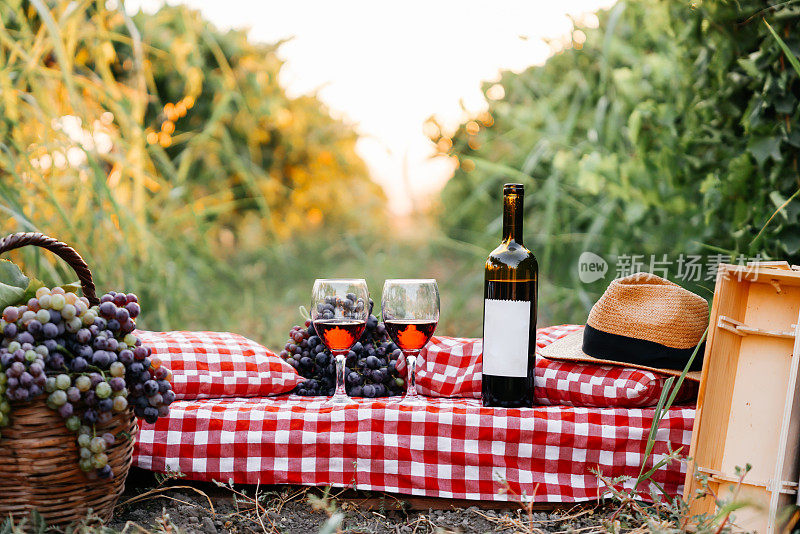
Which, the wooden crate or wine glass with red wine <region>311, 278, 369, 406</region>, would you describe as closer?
the wooden crate

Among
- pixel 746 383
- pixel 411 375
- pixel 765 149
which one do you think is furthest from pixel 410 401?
pixel 765 149

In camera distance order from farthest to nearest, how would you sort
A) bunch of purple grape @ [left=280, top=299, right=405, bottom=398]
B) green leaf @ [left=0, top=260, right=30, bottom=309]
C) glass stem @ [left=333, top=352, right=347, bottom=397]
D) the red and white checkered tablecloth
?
bunch of purple grape @ [left=280, top=299, right=405, bottom=398], glass stem @ [left=333, top=352, right=347, bottom=397], the red and white checkered tablecloth, green leaf @ [left=0, top=260, right=30, bottom=309]

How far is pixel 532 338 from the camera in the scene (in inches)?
53.3

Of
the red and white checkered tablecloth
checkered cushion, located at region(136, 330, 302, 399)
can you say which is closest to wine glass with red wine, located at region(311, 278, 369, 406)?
the red and white checkered tablecloth

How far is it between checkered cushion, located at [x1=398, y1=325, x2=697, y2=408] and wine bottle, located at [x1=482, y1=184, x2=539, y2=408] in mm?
74

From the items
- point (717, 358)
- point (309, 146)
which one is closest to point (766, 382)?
point (717, 358)

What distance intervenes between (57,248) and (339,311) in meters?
0.50

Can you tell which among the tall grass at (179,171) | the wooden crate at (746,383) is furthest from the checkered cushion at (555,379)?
the tall grass at (179,171)

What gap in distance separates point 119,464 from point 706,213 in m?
1.62

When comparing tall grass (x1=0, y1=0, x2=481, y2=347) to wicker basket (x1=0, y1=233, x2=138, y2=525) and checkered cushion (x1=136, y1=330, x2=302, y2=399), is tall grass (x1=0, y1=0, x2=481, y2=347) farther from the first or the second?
wicker basket (x1=0, y1=233, x2=138, y2=525)

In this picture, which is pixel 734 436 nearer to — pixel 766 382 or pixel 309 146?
pixel 766 382

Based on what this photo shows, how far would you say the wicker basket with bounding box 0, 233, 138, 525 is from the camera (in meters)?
1.03

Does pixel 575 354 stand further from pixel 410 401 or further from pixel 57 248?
pixel 57 248

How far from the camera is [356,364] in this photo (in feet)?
5.08
